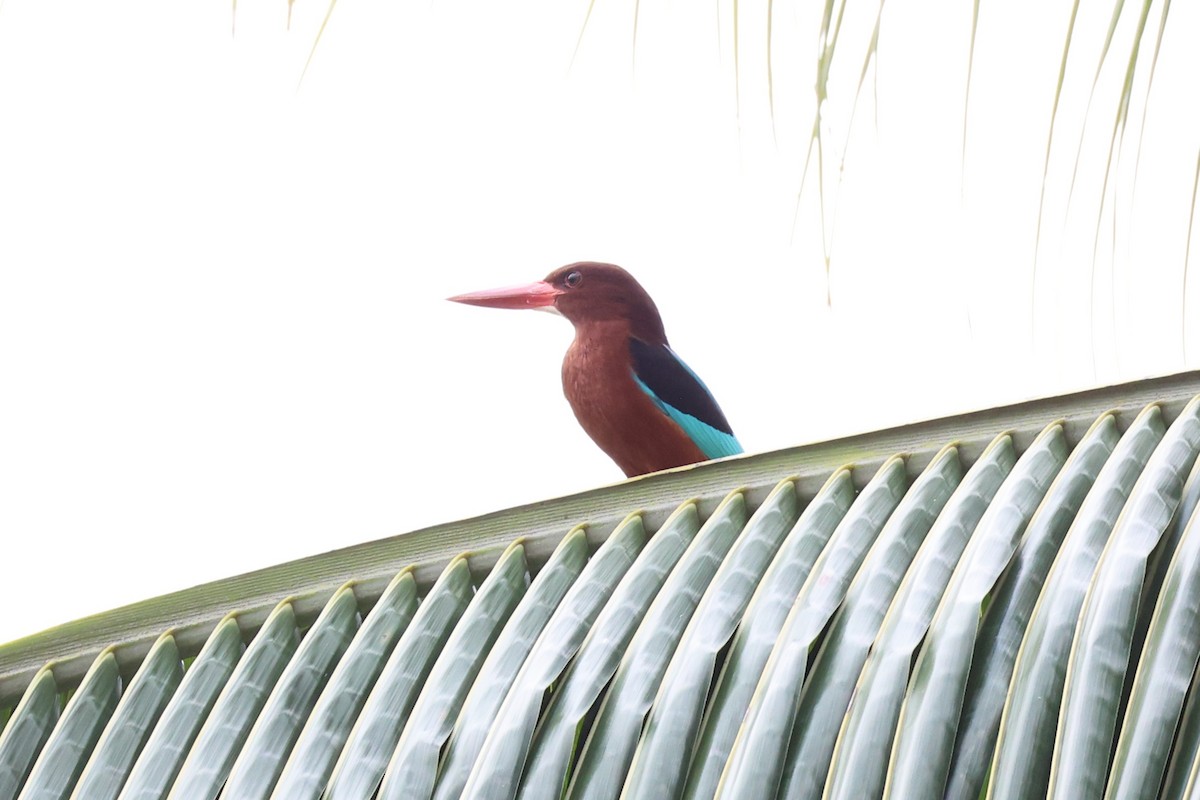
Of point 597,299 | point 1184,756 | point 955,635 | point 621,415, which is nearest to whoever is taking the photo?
point 1184,756

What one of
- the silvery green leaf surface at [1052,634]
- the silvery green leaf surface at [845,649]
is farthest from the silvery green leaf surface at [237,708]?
the silvery green leaf surface at [1052,634]

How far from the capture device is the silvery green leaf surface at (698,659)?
684mm

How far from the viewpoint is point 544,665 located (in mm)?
794

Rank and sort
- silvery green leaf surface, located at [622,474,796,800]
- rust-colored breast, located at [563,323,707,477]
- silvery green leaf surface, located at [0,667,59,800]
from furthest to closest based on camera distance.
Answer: rust-colored breast, located at [563,323,707,477] → silvery green leaf surface, located at [0,667,59,800] → silvery green leaf surface, located at [622,474,796,800]

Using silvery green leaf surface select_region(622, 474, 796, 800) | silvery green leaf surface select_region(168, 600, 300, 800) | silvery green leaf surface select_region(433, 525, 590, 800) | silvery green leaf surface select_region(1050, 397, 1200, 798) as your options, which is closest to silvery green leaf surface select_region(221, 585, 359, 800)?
silvery green leaf surface select_region(168, 600, 300, 800)

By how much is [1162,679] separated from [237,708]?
1.75 ft

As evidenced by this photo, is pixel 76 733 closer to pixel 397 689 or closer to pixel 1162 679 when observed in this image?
pixel 397 689

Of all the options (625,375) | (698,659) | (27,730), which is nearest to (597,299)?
(625,375)

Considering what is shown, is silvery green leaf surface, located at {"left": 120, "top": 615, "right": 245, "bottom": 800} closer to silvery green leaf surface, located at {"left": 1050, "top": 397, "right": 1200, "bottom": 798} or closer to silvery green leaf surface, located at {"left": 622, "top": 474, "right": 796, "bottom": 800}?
silvery green leaf surface, located at {"left": 622, "top": 474, "right": 796, "bottom": 800}

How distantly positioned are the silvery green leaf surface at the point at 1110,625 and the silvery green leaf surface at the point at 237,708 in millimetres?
481

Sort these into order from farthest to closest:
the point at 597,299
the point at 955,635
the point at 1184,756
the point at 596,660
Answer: the point at 597,299 → the point at 596,660 → the point at 955,635 → the point at 1184,756

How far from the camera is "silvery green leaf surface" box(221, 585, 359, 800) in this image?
803mm

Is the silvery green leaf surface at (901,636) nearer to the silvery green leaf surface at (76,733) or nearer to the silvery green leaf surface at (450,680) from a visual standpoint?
the silvery green leaf surface at (450,680)

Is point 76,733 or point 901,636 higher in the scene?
point 901,636
